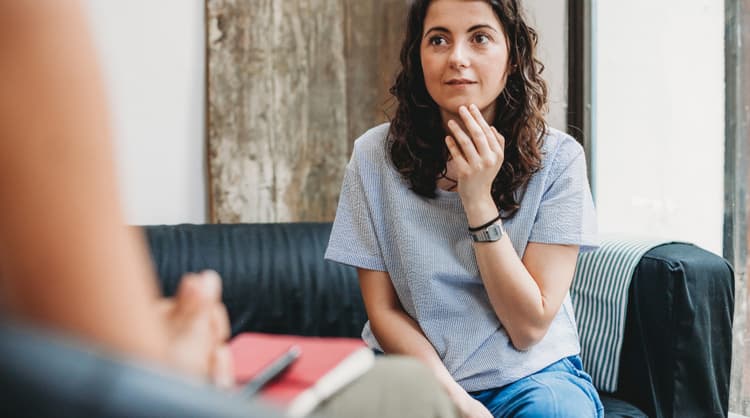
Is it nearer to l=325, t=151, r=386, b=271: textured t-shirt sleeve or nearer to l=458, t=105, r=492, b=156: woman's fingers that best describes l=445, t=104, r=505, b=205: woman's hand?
l=458, t=105, r=492, b=156: woman's fingers

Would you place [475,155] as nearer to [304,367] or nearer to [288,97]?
[304,367]

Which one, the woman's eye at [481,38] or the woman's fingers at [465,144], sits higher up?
the woman's eye at [481,38]

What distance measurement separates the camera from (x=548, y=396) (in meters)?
1.40

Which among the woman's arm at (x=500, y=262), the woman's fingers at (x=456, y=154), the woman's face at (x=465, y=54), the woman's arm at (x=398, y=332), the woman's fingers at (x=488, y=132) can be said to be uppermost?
the woman's face at (x=465, y=54)

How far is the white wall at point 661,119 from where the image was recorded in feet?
7.34

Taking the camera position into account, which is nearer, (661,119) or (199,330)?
(199,330)

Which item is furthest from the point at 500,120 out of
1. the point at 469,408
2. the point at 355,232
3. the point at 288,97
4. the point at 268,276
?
the point at 288,97

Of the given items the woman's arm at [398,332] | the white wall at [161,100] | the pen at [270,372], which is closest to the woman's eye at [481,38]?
the woman's arm at [398,332]

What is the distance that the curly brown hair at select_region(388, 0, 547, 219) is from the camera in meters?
1.54

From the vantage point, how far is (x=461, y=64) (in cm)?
149

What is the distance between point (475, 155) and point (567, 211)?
0.23 metres

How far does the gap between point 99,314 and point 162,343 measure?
54 mm

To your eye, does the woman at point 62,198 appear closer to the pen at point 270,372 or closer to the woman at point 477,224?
the pen at point 270,372

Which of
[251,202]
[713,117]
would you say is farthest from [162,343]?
[251,202]
